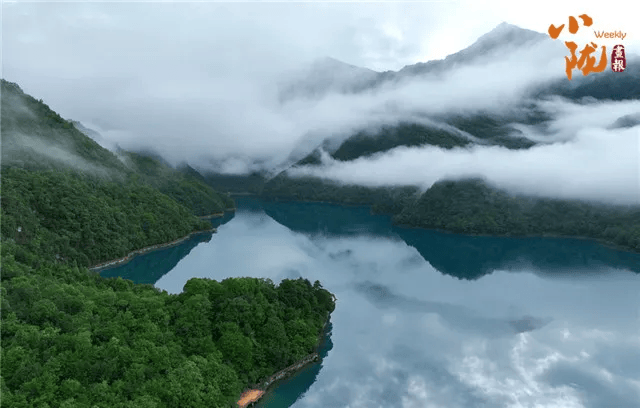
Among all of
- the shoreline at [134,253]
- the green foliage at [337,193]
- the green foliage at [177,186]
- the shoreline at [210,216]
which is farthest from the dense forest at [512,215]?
the shoreline at [134,253]

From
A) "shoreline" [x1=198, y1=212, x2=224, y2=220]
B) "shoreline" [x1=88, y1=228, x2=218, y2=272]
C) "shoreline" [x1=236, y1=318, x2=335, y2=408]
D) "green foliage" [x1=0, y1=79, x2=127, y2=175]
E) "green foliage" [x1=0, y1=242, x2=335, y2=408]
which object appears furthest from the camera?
"shoreline" [x1=198, y1=212, x2=224, y2=220]

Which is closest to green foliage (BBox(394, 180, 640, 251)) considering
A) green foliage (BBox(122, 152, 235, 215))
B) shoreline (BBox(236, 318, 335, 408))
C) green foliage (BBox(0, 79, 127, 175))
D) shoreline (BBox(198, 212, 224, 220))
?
shoreline (BBox(198, 212, 224, 220))

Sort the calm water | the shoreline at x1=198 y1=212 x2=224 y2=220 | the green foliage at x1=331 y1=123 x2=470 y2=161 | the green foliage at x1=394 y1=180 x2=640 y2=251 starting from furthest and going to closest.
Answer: the green foliage at x1=331 y1=123 x2=470 y2=161, the shoreline at x1=198 y1=212 x2=224 y2=220, the green foliage at x1=394 y1=180 x2=640 y2=251, the calm water

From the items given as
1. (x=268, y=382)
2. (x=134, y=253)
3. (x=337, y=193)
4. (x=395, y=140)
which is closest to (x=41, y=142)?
(x=134, y=253)

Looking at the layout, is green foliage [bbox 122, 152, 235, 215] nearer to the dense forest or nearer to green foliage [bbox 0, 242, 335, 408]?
the dense forest

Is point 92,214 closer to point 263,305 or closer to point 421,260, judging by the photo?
point 263,305

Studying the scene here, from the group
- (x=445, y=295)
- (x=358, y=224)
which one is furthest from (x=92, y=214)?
(x=358, y=224)
